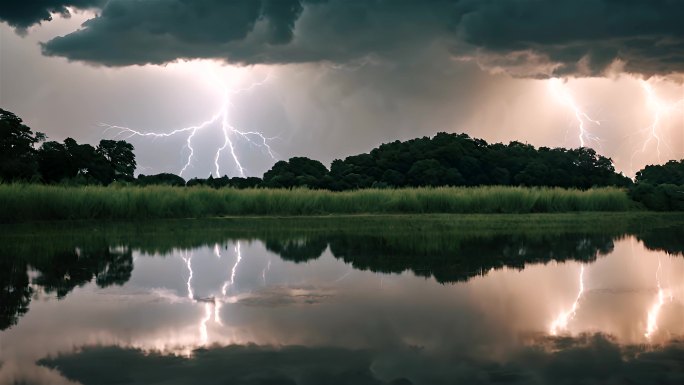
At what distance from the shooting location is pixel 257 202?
850 inches

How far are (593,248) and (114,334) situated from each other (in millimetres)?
8844

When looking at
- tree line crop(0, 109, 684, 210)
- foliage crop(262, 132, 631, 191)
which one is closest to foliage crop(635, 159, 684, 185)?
tree line crop(0, 109, 684, 210)

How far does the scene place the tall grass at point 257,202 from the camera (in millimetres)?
17391

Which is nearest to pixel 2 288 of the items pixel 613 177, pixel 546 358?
pixel 546 358

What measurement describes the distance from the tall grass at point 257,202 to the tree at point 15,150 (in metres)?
6.96

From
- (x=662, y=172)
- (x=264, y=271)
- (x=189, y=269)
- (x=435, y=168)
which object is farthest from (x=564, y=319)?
(x=662, y=172)

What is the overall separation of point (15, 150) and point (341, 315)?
2501 cm

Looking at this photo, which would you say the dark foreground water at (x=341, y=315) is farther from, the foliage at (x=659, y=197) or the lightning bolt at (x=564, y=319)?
the foliage at (x=659, y=197)

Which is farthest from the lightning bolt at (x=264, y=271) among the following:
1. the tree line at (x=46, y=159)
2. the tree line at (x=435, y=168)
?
the tree line at (x=435, y=168)

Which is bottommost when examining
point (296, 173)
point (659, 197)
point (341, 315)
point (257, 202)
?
point (341, 315)

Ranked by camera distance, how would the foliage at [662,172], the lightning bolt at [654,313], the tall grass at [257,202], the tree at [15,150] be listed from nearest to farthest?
the lightning bolt at [654,313]
the tall grass at [257,202]
the tree at [15,150]
the foliage at [662,172]

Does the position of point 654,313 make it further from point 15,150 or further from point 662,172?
point 662,172

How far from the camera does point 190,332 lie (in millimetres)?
4969

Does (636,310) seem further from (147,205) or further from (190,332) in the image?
(147,205)
